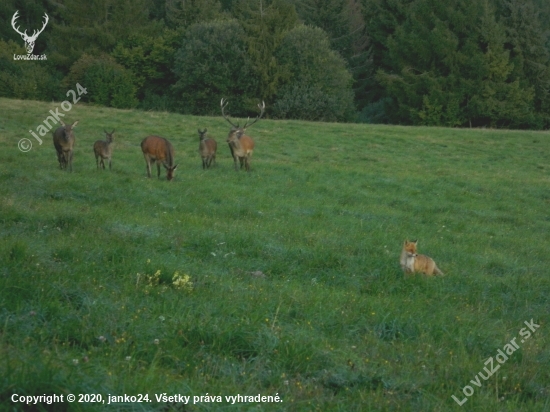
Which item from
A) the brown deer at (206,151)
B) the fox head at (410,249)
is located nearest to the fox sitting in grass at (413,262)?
the fox head at (410,249)

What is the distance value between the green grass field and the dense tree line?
30.0m

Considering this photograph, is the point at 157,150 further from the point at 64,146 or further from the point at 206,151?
the point at 206,151

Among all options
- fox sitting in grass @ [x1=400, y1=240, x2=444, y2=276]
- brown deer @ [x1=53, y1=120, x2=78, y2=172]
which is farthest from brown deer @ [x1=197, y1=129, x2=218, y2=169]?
fox sitting in grass @ [x1=400, y1=240, x2=444, y2=276]

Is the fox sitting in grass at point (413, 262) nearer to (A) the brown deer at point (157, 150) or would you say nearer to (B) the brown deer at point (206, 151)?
(A) the brown deer at point (157, 150)

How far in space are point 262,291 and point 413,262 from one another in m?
3.01

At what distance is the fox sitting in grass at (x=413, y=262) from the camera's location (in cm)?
1023

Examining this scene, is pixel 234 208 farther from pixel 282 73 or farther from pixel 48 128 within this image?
pixel 282 73

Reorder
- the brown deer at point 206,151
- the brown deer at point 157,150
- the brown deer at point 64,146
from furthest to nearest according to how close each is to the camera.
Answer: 1. the brown deer at point 206,151
2. the brown deer at point 64,146
3. the brown deer at point 157,150

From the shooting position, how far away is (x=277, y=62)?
166 feet

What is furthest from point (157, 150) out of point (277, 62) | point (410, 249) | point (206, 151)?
point (277, 62)

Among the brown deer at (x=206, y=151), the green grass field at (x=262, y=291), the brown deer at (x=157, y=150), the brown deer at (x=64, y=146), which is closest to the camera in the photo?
the green grass field at (x=262, y=291)

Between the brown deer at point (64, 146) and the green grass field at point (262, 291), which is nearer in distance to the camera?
the green grass field at point (262, 291)

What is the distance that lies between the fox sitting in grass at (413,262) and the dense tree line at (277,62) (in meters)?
39.4

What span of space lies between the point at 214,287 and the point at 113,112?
28299mm
